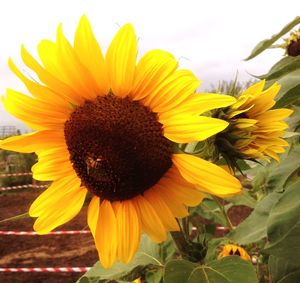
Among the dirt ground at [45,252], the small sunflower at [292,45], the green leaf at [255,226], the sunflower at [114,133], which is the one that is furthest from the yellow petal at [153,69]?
the dirt ground at [45,252]

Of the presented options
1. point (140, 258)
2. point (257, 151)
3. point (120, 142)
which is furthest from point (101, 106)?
point (140, 258)

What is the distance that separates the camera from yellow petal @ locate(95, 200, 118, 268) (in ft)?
1.41

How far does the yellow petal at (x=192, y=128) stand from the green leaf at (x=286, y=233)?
0.17 meters

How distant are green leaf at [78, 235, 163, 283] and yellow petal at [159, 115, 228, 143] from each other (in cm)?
26

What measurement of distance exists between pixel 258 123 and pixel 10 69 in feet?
0.75

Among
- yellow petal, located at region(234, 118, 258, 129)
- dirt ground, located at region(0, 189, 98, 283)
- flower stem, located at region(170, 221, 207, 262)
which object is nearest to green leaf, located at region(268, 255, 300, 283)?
flower stem, located at region(170, 221, 207, 262)

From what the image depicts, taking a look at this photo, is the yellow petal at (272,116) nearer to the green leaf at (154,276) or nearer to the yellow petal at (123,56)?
the yellow petal at (123,56)

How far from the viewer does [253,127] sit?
1.43 feet

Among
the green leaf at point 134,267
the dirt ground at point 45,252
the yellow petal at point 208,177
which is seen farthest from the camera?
the dirt ground at point 45,252

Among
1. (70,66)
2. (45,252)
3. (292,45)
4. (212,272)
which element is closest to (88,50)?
(70,66)

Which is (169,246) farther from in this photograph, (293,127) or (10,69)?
(10,69)

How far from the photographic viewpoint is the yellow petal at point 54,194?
448 millimetres

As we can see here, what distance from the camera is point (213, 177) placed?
1.24 ft

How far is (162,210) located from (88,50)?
0.16m
